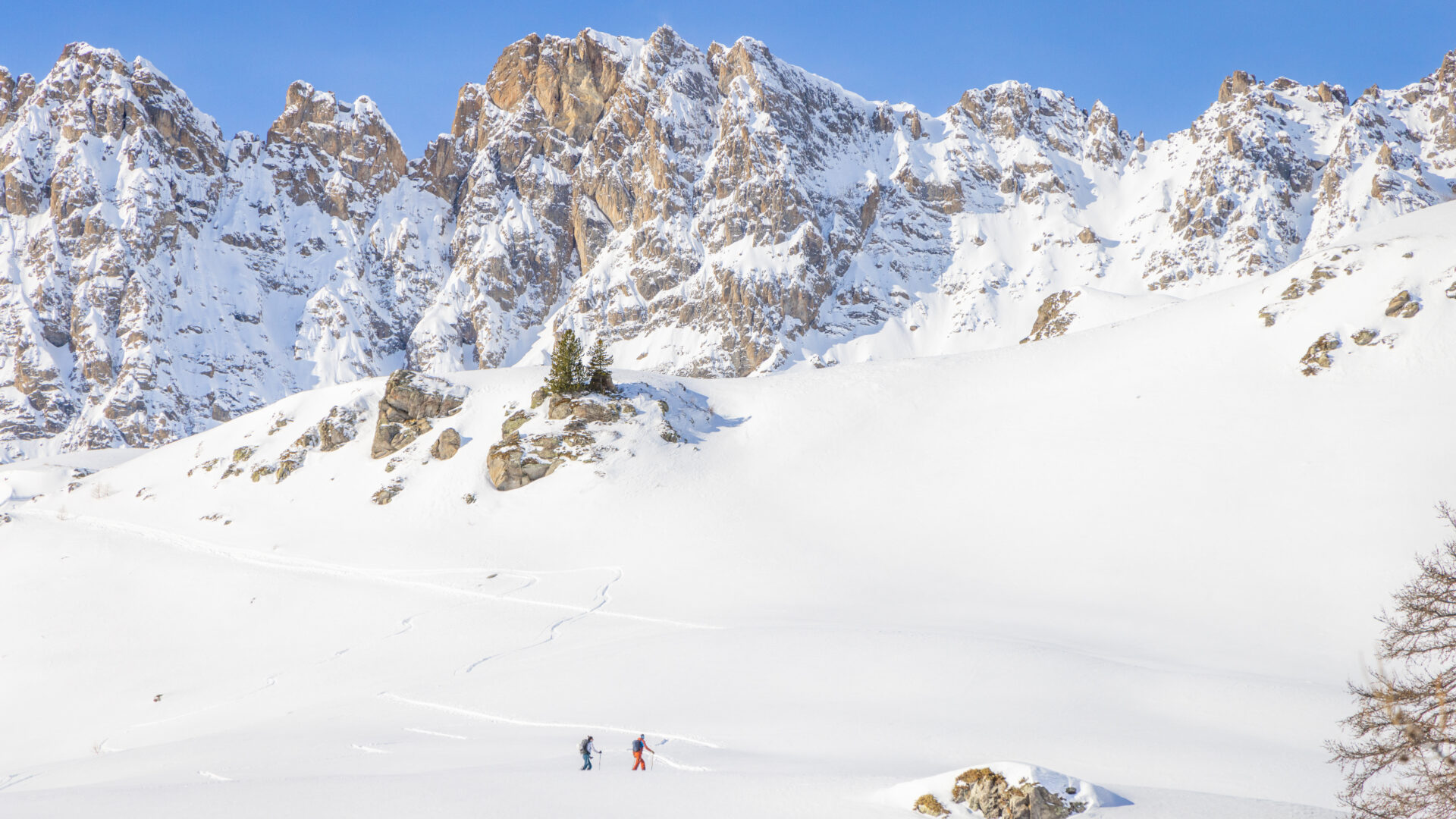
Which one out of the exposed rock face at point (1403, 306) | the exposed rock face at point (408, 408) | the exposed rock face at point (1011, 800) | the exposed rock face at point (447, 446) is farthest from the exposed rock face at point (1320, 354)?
the exposed rock face at point (408, 408)

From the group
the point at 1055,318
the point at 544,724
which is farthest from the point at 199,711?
the point at 1055,318

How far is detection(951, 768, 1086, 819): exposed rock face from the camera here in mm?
13648

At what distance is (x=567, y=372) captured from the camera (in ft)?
193

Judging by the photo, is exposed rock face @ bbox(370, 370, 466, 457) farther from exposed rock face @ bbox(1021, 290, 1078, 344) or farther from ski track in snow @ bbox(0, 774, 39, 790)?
exposed rock face @ bbox(1021, 290, 1078, 344)

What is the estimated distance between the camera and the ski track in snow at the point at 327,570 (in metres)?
38.5

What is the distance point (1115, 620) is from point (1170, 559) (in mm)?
6493

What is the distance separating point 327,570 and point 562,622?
1816cm

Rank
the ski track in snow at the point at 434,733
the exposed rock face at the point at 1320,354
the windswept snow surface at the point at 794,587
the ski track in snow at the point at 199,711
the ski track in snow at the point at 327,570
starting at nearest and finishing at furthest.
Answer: the windswept snow surface at the point at 794,587
the ski track in snow at the point at 434,733
the ski track in snow at the point at 199,711
the ski track in snow at the point at 327,570
the exposed rock face at the point at 1320,354

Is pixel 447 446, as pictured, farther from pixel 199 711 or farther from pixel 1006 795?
pixel 1006 795

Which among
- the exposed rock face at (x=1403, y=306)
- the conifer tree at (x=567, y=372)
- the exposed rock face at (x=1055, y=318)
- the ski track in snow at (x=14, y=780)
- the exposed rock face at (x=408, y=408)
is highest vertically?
the exposed rock face at (x=1055, y=318)

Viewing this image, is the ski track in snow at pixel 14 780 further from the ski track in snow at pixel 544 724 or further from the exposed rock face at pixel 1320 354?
the exposed rock face at pixel 1320 354

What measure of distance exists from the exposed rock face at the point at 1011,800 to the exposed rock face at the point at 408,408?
172ft

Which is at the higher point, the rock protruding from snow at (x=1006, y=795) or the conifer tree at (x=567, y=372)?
the conifer tree at (x=567, y=372)

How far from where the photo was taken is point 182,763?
74.8 feet
